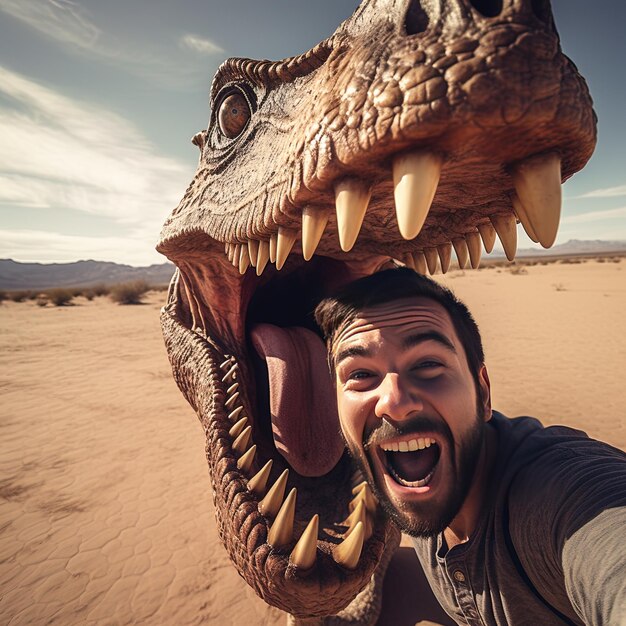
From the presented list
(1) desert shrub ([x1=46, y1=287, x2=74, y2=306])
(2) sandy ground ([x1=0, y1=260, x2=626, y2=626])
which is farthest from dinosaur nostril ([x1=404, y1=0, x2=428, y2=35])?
(1) desert shrub ([x1=46, y1=287, x2=74, y2=306])

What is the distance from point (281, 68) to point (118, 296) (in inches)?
1123

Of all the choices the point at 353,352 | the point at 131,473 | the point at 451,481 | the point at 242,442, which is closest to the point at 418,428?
the point at 451,481

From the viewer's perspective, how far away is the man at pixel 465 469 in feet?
3.09

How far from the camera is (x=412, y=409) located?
3.91ft

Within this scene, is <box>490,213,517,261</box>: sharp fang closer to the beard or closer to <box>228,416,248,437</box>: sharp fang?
the beard

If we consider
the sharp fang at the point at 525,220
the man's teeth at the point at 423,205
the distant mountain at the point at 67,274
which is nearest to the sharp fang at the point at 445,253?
the man's teeth at the point at 423,205

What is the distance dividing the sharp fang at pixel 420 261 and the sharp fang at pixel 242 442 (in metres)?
1.16

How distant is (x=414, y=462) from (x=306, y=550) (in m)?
0.52

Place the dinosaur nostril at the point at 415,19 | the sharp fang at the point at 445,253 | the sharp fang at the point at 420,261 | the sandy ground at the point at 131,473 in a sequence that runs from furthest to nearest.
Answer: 1. the sandy ground at the point at 131,473
2. the sharp fang at the point at 420,261
3. the sharp fang at the point at 445,253
4. the dinosaur nostril at the point at 415,19

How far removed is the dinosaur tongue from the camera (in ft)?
6.96

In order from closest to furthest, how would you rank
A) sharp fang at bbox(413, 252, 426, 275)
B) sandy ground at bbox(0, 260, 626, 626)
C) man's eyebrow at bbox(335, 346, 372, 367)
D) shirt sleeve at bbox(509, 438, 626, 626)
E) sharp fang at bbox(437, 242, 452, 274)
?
shirt sleeve at bbox(509, 438, 626, 626) → man's eyebrow at bbox(335, 346, 372, 367) → sharp fang at bbox(437, 242, 452, 274) → sharp fang at bbox(413, 252, 426, 275) → sandy ground at bbox(0, 260, 626, 626)

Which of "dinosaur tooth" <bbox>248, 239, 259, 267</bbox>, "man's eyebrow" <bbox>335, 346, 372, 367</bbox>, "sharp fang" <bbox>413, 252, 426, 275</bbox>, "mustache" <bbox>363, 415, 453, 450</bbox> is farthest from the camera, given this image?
"sharp fang" <bbox>413, 252, 426, 275</bbox>

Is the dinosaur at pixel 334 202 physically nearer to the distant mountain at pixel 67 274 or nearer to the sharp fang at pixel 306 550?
the sharp fang at pixel 306 550

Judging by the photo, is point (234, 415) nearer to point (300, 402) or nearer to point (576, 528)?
point (300, 402)
